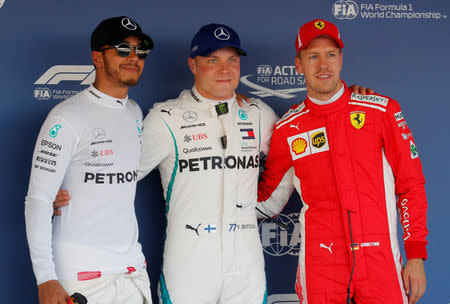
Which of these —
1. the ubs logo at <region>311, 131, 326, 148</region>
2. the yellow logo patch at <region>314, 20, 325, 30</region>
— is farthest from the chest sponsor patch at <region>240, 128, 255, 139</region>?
the yellow logo patch at <region>314, 20, 325, 30</region>

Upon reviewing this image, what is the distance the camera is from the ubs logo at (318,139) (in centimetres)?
252

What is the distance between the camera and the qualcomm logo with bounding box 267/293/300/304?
3.07 metres

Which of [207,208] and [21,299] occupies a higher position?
[207,208]

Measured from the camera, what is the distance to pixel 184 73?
302cm

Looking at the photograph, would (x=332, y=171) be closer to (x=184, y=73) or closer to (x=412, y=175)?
(x=412, y=175)

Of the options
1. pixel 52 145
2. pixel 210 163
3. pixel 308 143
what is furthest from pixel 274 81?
pixel 52 145

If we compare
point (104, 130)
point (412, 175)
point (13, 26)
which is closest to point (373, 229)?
point (412, 175)

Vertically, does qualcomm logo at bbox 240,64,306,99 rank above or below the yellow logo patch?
below

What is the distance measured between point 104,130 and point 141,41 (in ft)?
1.48

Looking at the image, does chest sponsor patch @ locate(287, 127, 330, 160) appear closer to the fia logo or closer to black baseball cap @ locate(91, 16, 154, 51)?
black baseball cap @ locate(91, 16, 154, 51)

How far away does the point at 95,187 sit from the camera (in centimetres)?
228

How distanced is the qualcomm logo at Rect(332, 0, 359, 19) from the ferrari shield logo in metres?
0.83

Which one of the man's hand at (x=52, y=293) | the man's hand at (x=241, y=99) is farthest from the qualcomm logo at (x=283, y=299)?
the man's hand at (x=52, y=293)

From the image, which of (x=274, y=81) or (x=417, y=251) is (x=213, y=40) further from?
(x=417, y=251)
